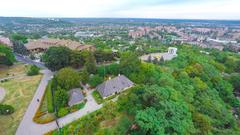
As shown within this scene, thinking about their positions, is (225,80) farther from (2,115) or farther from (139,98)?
(2,115)

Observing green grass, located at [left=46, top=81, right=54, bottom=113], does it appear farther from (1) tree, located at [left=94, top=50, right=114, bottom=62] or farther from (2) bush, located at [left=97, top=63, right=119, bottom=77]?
(1) tree, located at [left=94, top=50, right=114, bottom=62]

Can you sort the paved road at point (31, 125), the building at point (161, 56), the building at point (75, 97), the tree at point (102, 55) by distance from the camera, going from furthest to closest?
the building at point (161, 56) → the tree at point (102, 55) → the building at point (75, 97) → the paved road at point (31, 125)

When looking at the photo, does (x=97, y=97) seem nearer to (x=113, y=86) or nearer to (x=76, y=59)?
(x=113, y=86)

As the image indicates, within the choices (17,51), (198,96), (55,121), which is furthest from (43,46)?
(198,96)

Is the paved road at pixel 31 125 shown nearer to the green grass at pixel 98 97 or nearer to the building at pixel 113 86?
the green grass at pixel 98 97

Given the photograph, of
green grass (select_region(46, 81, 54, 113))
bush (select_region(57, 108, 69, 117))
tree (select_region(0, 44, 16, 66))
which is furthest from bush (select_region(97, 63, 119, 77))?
tree (select_region(0, 44, 16, 66))

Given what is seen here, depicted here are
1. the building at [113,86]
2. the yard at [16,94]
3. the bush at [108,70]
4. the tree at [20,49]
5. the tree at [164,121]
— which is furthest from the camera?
the tree at [20,49]

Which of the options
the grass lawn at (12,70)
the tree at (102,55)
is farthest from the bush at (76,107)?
the grass lawn at (12,70)

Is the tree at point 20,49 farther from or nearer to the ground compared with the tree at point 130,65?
nearer to the ground
